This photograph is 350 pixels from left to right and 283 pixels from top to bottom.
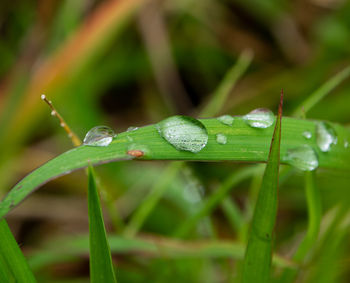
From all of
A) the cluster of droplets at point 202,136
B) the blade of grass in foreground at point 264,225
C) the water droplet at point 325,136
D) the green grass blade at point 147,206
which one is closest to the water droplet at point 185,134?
the cluster of droplets at point 202,136

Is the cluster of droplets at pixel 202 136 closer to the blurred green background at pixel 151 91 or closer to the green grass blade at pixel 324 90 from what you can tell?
the green grass blade at pixel 324 90

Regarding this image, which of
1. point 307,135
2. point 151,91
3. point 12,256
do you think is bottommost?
point 12,256

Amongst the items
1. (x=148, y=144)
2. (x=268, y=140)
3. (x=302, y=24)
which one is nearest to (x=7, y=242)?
(x=148, y=144)

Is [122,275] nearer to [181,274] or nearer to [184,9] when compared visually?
[181,274]

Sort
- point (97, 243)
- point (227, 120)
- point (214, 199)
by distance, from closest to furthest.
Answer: point (97, 243)
point (227, 120)
point (214, 199)

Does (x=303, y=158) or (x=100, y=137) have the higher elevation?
(x=303, y=158)

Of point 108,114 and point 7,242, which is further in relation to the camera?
point 108,114

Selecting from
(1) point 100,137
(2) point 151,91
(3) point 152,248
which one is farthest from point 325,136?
(2) point 151,91

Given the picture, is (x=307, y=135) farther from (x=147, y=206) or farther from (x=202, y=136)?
(x=147, y=206)
